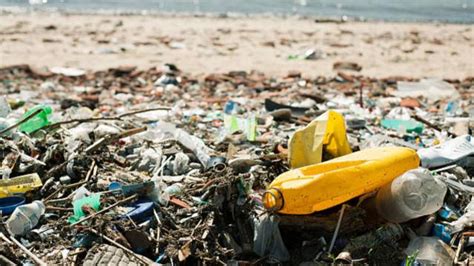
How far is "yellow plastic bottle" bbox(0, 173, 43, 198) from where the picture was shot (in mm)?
2936

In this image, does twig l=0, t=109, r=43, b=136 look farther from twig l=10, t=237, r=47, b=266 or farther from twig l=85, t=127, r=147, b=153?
twig l=10, t=237, r=47, b=266

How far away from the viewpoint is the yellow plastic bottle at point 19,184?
2936mm

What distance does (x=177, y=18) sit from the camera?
19250mm

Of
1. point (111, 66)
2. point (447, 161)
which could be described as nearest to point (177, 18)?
point (111, 66)

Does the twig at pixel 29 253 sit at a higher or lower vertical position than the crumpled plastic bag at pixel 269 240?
→ higher

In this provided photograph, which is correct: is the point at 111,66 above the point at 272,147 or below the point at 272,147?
below

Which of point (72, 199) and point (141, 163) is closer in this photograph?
point (72, 199)

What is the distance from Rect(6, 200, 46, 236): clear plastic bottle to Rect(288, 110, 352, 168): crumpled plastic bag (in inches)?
54.3

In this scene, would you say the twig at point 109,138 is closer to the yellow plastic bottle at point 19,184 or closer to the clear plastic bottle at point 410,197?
the yellow plastic bottle at point 19,184

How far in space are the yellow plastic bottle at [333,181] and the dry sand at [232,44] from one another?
23.0 ft

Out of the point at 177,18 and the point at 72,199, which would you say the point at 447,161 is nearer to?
the point at 72,199

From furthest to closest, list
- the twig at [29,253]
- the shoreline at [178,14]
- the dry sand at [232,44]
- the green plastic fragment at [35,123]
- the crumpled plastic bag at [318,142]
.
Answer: the shoreline at [178,14] < the dry sand at [232,44] < the green plastic fragment at [35,123] < the crumpled plastic bag at [318,142] < the twig at [29,253]

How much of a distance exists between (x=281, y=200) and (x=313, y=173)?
273mm

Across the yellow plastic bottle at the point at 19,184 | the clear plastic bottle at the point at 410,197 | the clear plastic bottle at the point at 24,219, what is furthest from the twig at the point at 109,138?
the clear plastic bottle at the point at 410,197
